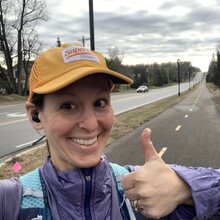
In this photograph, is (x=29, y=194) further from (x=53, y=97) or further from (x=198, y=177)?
(x=198, y=177)

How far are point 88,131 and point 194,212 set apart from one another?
0.56 metres

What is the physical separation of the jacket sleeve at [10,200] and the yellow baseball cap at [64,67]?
1.37 ft

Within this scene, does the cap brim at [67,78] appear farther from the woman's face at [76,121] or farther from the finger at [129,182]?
the finger at [129,182]

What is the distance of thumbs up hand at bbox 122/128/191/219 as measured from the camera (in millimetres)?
1293

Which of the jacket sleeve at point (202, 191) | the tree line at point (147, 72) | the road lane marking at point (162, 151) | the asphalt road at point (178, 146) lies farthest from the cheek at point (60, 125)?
the tree line at point (147, 72)

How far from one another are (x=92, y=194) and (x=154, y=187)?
0.35m

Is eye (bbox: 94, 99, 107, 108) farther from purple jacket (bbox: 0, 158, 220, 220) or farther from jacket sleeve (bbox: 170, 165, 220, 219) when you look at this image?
jacket sleeve (bbox: 170, 165, 220, 219)

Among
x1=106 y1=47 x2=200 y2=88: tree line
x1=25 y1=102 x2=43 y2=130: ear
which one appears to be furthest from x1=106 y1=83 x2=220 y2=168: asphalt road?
x1=106 y1=47 x2=200 y2=88: tree line

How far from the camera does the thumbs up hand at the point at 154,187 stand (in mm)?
1293

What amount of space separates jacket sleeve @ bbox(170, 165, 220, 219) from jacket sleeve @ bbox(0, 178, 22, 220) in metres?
0.65

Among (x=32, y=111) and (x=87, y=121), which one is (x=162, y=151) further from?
(x=87, y=121)

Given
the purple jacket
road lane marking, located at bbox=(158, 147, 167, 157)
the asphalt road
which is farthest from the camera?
road lane marking, located at bbox=(158, 147, 167, 157)

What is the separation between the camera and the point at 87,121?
1.57m

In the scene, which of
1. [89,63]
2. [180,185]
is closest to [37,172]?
[89,63]
